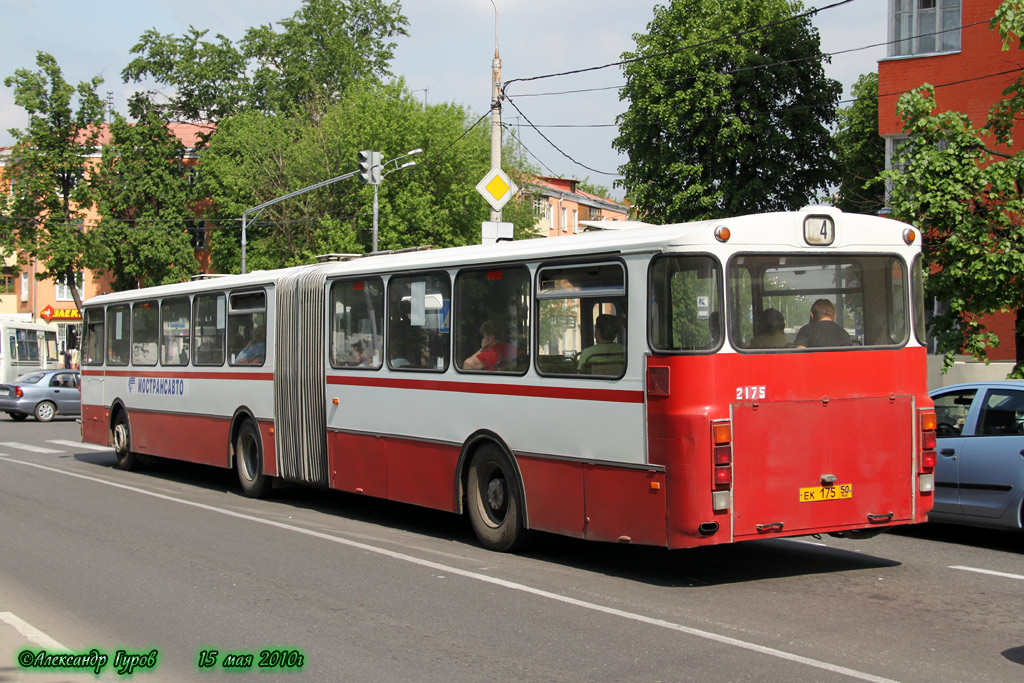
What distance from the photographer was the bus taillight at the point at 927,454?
29.9ft

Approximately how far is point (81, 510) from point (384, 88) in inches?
1676

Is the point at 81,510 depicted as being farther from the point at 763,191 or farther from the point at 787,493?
the point at 763,191

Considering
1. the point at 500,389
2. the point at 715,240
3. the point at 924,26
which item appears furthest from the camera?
the point at 924,26

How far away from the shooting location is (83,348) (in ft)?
64.1

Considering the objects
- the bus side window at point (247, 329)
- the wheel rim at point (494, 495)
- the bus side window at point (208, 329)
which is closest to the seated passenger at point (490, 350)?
the wheel rim at point (494, 495)

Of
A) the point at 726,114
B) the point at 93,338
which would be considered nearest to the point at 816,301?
the point at 93,338

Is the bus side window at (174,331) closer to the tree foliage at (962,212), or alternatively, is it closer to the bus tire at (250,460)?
the bus tire at (250,460)

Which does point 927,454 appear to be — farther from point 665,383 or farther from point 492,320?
point 492,320

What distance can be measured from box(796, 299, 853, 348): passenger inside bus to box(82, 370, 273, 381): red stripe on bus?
7.58 meters

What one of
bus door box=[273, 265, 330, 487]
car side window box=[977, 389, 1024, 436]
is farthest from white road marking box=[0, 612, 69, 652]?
car side window box=[977, 389, 1024, 436]

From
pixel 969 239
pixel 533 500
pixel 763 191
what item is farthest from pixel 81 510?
pixel 763 191

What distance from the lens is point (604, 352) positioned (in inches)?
357

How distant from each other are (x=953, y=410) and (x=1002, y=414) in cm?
63

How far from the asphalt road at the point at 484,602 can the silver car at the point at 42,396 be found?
21.4 meters
